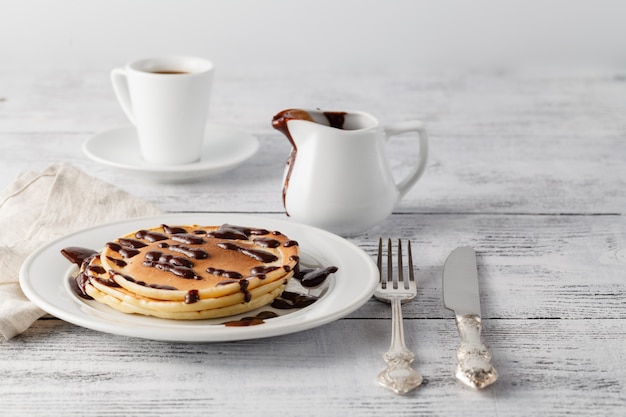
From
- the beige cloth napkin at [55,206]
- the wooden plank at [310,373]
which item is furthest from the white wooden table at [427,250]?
the beige cloth napkin at [55,206]

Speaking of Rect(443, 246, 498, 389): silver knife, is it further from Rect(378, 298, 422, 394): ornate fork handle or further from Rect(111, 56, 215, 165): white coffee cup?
Rect(111, 56, 215, 165): white coffee cup

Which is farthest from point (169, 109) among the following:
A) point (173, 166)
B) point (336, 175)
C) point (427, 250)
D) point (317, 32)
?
point (317, 32)

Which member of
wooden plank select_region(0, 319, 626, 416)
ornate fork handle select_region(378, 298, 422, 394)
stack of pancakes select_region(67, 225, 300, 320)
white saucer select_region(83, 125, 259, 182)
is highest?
stack of pancakes select_region(67, 225, 300, 320)

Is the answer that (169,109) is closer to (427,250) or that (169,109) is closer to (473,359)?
(427,250)

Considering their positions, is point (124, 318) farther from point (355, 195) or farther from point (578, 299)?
point (578, 299)

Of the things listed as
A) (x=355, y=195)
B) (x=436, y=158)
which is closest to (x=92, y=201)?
(x=355, y=195)

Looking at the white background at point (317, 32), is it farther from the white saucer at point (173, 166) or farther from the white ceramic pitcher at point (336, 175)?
the white ceramic pitcher at point (336, 175)

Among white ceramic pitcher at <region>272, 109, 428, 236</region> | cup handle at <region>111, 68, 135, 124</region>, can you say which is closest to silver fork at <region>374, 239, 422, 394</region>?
white ceramic pitcher at <region>272, 109, 428, 236</region>
